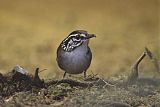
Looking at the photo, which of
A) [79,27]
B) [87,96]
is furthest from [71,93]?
[79,27]

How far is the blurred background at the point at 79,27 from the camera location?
1216cm

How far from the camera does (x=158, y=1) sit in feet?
53.5

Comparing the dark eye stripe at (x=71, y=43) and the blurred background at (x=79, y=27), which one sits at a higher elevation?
the blurred background at (x=79, y=27)

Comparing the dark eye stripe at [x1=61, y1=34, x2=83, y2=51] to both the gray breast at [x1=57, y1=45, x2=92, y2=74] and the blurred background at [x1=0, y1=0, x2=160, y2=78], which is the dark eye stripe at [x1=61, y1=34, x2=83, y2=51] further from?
the blurred background at [x1=0, y1=0, x2=160, y2=78]

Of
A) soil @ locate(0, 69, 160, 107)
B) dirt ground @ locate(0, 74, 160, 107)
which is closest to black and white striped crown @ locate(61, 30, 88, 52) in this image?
soil @ locate(0, 69, 160, 107)

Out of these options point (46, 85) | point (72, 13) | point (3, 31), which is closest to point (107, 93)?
point (46, 85)

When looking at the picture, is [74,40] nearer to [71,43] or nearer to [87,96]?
[71,43]

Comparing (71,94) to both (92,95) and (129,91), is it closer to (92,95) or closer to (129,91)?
(92,95)

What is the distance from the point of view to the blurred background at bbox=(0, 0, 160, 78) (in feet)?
39.9

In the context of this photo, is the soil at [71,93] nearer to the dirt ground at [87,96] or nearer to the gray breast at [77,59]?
the dirt ground at [87,96]

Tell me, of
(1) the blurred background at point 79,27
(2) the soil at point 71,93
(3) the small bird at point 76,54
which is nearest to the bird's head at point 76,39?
(3) the small bird at point 76,54

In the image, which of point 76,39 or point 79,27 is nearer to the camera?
point 76,39

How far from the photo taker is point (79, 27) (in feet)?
48.5

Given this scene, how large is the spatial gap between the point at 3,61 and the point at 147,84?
14.6ft
